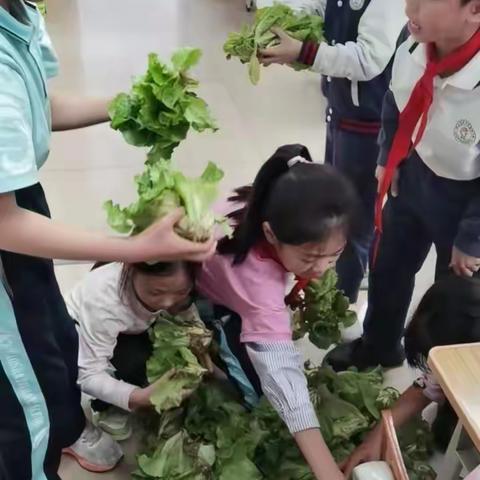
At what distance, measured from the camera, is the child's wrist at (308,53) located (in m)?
1.68

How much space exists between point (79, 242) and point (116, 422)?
2.35 ft

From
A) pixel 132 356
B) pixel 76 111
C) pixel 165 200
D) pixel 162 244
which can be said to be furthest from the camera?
pixel 132 356

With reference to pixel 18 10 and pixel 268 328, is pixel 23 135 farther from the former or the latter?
pixel 268 328

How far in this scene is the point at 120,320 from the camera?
1461 mm

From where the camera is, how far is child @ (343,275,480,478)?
1.26 m

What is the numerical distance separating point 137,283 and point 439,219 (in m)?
0.61

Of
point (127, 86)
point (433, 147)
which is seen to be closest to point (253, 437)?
point (433, 147)

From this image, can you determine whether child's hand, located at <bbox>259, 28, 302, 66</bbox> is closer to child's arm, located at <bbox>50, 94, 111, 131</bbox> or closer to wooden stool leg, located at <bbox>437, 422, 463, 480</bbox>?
child's arm, located at <bbox>50, 94, 111, 131</bbox>

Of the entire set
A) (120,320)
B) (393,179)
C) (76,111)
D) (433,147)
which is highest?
(76,111)

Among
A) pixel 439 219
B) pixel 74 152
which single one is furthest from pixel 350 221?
pixel 74 152

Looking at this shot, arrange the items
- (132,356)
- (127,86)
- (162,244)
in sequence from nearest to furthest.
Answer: (162,244) → (132,356) → (127,86)

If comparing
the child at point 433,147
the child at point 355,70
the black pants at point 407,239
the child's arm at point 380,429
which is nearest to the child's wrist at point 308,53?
the child at point 355,70

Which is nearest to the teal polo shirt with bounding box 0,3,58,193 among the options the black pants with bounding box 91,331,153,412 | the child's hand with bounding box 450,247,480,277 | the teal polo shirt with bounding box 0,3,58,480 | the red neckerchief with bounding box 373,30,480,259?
the teal polo shirt with bounding box 0,3,58,480

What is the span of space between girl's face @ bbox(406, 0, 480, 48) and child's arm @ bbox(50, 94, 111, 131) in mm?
552
